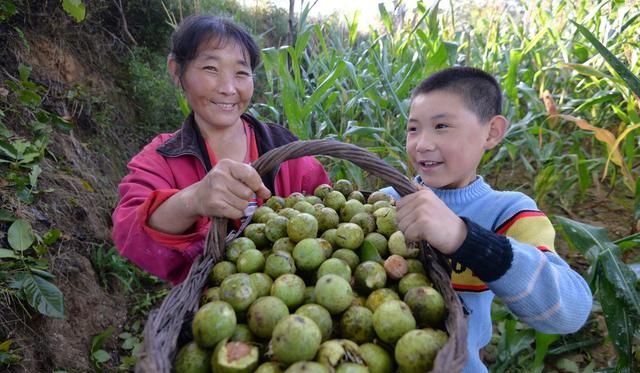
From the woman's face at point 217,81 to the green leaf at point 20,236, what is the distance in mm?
1261

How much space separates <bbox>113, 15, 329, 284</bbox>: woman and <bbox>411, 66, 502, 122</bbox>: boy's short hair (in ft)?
2.71

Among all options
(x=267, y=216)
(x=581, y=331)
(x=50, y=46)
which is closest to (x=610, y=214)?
(x=581, y=331)

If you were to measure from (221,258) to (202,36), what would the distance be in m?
1.12

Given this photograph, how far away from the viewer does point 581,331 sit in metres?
2.62

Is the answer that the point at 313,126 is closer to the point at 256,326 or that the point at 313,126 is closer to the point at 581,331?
the point at 581,331

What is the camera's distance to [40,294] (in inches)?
88.9

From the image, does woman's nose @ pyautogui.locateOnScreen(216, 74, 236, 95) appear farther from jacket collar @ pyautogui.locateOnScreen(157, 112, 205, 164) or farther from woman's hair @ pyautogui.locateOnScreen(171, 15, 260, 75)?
jacket collar @ pyautogui.locateOnScreen(157, 112, 205, 164)

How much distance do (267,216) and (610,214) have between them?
2931 millimetres

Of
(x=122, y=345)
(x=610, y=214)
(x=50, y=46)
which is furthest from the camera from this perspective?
(x=50, y=46)

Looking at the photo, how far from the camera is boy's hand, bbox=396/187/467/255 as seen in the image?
47.1 inches

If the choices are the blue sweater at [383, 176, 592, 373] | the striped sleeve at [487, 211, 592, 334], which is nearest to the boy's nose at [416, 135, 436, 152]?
the blue sweater at [383, 176, 592, 373]

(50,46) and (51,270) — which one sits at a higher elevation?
(50,46)

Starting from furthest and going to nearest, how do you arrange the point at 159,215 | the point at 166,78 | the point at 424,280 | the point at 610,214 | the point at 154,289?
1. the point at 166,78
2. the point at 154,289
3. the point at 610,214
4. the point at 159,215
5. the point at 424,280

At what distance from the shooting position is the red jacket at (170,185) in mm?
1586
